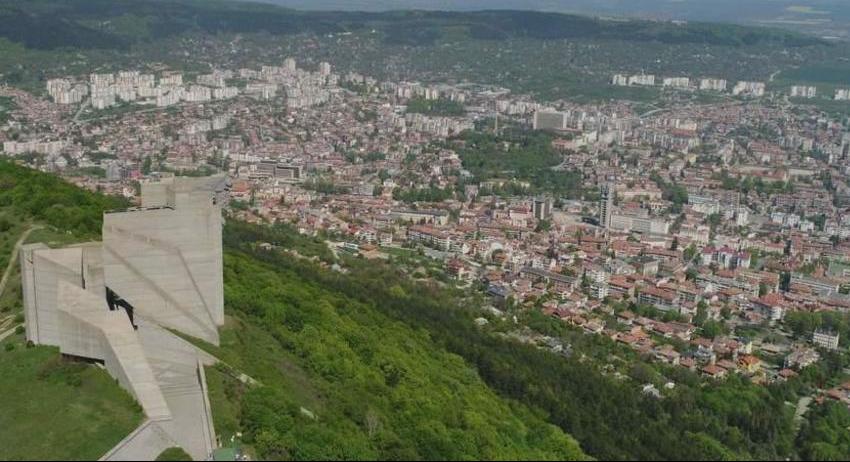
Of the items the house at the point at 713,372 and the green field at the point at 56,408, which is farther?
the house at the point at 713,372

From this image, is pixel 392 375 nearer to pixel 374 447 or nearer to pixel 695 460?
pixel 374 447

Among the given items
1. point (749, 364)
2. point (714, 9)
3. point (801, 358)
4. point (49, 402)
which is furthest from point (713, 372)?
point (714, 9)

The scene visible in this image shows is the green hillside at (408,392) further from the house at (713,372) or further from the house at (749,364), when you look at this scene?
the house at (749,364)

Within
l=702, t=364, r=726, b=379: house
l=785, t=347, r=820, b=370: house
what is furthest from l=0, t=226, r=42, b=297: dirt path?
l=785, t=347, r=820, b=370: house

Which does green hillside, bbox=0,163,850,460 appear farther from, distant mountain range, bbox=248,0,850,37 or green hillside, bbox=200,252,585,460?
distant mountain range, bbox=248,0,850,37

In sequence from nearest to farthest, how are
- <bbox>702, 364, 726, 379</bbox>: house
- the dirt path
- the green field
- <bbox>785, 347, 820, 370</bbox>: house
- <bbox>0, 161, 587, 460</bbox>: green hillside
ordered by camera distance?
the green field, <bbox>0, 161, 587, 460</bbox>: green hillside, the dirt path, <bbox>702, 364, 726, 379</bbox>: house, <bbox>785, 347, 820, 370</bbox>: house

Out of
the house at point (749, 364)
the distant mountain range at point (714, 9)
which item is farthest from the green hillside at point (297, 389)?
the distant mountain range at point (714, 9)

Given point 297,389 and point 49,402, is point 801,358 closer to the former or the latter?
point 297,389

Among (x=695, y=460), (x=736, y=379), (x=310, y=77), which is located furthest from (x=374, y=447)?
(x=310, y=77)

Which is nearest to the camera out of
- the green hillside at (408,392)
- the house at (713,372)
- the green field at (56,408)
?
the green field at (56,408)
